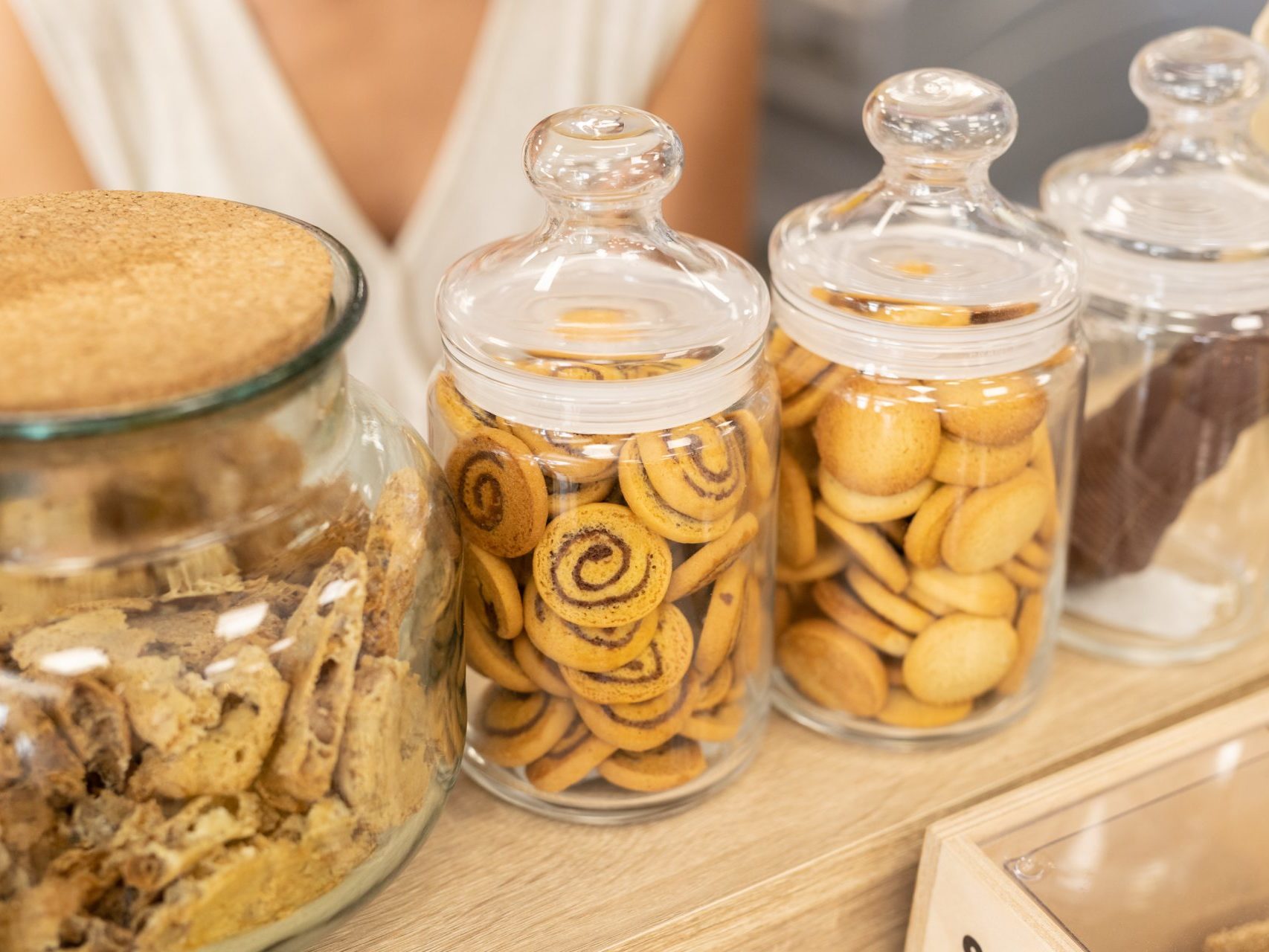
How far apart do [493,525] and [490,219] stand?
42.3 inches

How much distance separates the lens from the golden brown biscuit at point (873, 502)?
0.51 metres

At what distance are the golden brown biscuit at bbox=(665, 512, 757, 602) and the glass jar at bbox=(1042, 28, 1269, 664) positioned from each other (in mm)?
230

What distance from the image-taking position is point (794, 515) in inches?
21.6

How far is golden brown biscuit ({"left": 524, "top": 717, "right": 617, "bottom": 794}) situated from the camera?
503 mm

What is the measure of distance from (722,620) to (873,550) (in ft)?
0.25

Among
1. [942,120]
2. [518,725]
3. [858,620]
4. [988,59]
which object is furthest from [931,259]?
[988,59]

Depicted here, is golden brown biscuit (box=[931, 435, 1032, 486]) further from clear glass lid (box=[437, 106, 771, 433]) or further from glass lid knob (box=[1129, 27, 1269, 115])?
glass lid knob (box=[1129, 27, 1269, 115])

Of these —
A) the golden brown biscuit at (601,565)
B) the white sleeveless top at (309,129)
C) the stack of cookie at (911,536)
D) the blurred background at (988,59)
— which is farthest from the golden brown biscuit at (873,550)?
the blurred background at (988,59)

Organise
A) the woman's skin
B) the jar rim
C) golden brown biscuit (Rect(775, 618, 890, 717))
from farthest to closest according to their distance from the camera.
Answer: the woman's skin, golden brown biscuit (Rect(775, 618, 890, 717)), the jar rim

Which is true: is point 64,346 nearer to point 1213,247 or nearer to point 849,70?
point 1213,247

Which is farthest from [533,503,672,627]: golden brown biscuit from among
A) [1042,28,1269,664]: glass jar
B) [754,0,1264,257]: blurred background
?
[754,0,1264,257]: blurred background

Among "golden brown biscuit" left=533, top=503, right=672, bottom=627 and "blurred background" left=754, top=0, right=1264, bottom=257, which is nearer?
"golden brown biscuit" left=533, top=503, right=672, bottom=627

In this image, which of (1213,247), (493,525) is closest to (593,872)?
Answer: (493,525)

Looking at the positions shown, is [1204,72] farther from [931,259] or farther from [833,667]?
[833,667]
